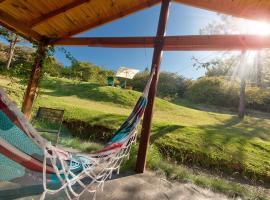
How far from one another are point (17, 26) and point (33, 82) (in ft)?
3.48

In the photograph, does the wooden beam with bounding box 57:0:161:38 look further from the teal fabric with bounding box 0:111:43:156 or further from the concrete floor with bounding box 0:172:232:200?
the teal fabric with bounding box 0:111:43:156

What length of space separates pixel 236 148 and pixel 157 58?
3.13 m

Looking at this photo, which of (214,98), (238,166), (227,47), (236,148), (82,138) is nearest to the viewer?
(227,47)

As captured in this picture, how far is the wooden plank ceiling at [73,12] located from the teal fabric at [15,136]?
2.73m

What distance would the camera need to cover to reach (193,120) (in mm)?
8555

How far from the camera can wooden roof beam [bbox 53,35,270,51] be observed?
3.11 meters

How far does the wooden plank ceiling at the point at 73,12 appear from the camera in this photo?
11.1ft

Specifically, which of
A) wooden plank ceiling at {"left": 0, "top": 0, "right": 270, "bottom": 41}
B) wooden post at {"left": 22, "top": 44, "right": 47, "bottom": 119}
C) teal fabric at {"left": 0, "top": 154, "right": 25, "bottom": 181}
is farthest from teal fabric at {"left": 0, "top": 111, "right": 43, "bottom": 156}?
wooden post at {"left": 22, "top": 44, "right": 47, "bottom": 119}

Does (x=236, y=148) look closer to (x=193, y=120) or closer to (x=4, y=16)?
(x=193, y=120)

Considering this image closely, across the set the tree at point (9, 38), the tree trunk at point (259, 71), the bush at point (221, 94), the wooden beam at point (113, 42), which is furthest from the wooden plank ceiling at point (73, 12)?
the bush at point (221, 94)

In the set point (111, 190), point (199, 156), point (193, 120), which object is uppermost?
point (193, 120)

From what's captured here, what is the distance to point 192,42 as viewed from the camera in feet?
11.0

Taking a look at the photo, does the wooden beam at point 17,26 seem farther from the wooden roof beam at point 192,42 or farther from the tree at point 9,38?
the wooden roof beam at point 192,42

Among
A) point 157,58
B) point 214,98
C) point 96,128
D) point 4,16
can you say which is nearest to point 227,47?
Answer: point 157,58
